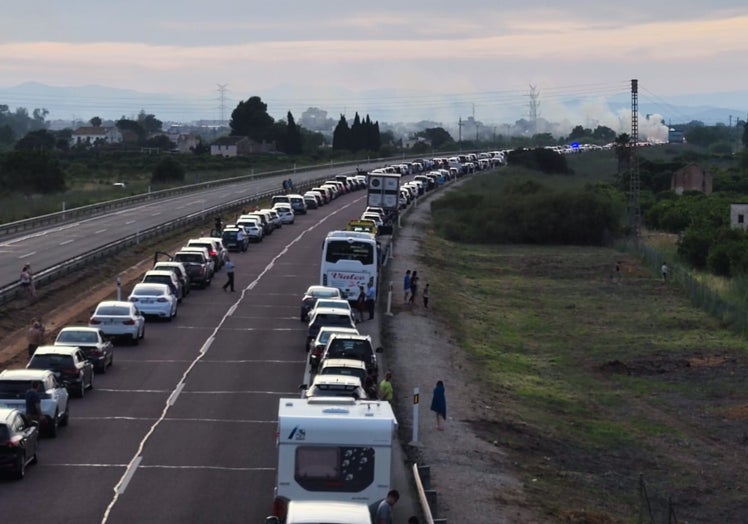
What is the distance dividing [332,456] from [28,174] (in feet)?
333

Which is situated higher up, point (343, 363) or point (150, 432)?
point (343, 363)

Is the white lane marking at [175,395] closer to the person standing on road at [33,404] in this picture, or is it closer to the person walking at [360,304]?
the person standing on road at [33,404]

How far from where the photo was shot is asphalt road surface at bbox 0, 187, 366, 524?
2064 centimetres

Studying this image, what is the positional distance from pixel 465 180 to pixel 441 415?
114 m

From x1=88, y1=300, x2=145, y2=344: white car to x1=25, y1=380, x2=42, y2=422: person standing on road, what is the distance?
12.1m

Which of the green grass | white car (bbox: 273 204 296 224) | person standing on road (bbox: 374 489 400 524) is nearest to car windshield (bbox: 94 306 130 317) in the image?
the green grass

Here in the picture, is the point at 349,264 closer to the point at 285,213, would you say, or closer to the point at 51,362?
the point at 51,362

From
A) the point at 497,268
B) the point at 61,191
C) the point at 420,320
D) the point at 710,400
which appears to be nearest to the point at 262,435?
the point at 710,400

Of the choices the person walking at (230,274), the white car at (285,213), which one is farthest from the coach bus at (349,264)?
the white car at (285,213)

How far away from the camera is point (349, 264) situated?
46469 millimetres

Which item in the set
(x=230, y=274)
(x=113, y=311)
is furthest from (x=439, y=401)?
(x=230, y=274)

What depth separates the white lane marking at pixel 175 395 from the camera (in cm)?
2927

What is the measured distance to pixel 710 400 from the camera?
131 feet

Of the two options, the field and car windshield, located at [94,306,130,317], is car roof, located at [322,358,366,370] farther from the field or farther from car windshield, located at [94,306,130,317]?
car windshield, located at [94,306,130,317]
